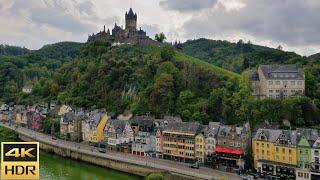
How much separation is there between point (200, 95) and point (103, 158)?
2038 centimetres

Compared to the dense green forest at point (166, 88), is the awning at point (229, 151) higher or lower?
lower

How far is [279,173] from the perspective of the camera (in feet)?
134

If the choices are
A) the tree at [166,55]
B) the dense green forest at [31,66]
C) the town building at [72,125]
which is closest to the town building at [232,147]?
the town building at [72,125]

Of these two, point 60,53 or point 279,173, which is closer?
point 279,173

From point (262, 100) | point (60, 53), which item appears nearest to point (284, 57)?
point (262, 100)

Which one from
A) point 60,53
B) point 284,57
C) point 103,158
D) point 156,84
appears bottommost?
point 103,158

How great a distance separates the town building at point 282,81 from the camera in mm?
52875

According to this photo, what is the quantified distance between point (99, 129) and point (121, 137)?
18.0 ft

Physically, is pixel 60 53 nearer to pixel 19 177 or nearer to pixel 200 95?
pixel 200 95

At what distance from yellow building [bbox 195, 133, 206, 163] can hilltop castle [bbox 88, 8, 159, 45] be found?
53069 millimetres

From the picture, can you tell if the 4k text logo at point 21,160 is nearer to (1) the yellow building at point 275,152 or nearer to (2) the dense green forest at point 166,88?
(1) the yellow building at point 275,152

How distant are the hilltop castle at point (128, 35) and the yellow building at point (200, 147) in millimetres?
53069

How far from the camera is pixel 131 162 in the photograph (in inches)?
1849

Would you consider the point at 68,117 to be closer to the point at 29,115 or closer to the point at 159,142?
the point at 29,115
